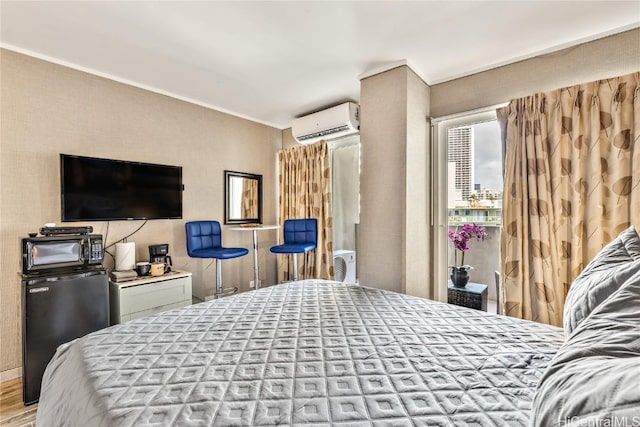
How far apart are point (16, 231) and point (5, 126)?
86 cm

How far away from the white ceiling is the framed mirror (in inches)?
53.3

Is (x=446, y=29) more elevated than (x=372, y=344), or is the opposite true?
(x=446, y=29)

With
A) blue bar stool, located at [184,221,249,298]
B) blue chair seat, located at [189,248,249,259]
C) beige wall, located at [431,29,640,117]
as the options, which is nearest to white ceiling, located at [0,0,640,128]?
beige wall, located at [431,29,640,117]

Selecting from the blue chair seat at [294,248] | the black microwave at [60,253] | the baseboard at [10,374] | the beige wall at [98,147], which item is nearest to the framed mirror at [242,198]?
the beige wall at [98,147]

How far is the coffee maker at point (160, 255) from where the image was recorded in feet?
10.2

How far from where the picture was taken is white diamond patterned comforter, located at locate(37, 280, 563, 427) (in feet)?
2.72

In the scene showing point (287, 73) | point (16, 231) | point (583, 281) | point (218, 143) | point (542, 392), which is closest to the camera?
point (542, 392)

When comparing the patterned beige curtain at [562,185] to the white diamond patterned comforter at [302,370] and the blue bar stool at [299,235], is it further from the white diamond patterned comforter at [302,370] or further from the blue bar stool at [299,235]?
the blue bar stool at [299,235]

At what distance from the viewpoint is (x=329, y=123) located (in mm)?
3680

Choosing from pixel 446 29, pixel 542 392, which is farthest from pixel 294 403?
pixel 446 29

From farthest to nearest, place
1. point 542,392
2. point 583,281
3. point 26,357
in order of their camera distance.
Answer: point 26,357 → point 583,281 → point 542,392

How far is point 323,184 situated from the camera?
161 inches

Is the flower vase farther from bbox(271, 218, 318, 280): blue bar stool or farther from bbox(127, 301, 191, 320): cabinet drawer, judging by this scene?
bbox(127, 301, 191, 320): cabinet drawer

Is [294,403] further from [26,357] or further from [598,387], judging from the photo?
[26,357]
